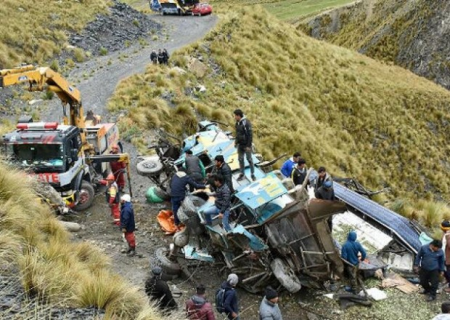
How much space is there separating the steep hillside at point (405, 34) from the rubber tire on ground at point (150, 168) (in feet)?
112

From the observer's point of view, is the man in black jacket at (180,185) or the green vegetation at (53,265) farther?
the man in black jacket at (180,185)

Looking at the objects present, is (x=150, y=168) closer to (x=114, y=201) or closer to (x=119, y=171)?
(x=119, y=171)

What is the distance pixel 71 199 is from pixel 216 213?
409 cm

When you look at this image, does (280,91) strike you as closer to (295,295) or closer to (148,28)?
(148,28)

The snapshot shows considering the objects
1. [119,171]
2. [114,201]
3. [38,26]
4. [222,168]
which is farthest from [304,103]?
[222,168]

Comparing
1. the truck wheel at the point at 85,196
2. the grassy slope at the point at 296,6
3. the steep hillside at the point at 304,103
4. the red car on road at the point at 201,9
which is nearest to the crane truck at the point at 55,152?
the truck wheel at the point at 85,196

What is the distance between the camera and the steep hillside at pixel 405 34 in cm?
4262

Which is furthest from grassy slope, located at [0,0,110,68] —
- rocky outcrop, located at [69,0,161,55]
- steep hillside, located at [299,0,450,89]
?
steep hillside, located at [299,0,450,89]

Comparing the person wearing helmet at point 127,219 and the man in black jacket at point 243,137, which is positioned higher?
the man in black jacket at point 243,137

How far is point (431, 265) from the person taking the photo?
1051 cm

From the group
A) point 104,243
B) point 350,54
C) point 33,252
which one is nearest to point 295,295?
point 104,243

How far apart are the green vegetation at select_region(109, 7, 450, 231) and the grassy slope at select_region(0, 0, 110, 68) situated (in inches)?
254

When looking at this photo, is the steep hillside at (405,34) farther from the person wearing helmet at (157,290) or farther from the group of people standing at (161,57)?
the person wearing helmet at (157,290)

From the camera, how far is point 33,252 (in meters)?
7.37
